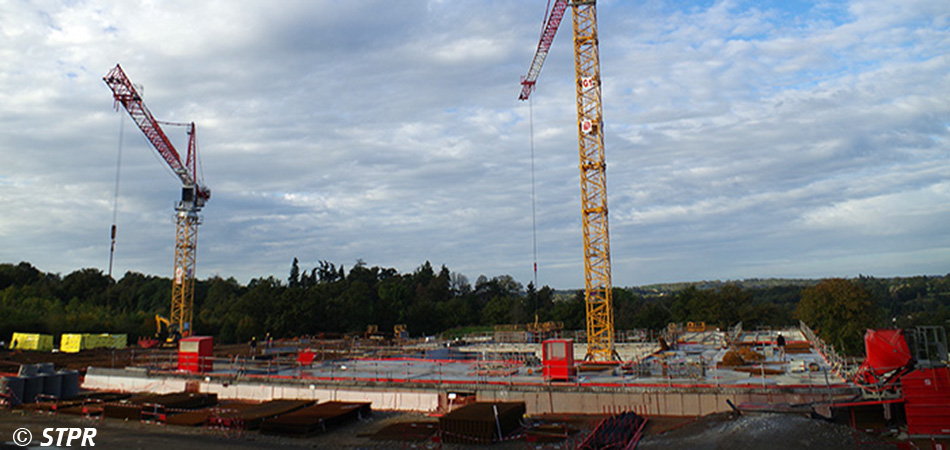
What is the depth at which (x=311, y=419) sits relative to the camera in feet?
59.1

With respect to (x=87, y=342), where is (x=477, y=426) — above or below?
below

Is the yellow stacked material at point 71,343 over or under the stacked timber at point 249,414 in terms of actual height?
over

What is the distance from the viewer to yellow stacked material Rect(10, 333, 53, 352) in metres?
51.9

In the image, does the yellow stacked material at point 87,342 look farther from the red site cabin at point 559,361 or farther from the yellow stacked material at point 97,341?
the red site cabin at point 559,361

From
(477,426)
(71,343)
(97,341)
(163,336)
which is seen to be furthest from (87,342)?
(477,426)

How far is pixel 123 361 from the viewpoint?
132 ft

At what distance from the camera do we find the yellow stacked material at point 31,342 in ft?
170

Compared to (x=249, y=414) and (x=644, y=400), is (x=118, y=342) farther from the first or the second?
(x=644, y=400)

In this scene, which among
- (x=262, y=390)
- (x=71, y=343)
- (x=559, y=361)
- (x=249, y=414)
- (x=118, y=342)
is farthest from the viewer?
(x=118, y=342)

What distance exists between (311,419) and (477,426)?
5541mm

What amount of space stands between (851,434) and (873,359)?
395 cm

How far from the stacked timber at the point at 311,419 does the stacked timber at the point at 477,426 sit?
4.25m

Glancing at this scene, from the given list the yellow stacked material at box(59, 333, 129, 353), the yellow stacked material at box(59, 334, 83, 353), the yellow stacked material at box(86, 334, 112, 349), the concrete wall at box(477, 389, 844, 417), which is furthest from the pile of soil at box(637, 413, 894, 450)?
the yellow stacked material at box(86, 334, 112, 349)

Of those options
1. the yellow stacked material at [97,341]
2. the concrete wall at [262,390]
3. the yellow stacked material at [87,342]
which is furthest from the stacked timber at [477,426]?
the yellow stacked material at [97,341]
